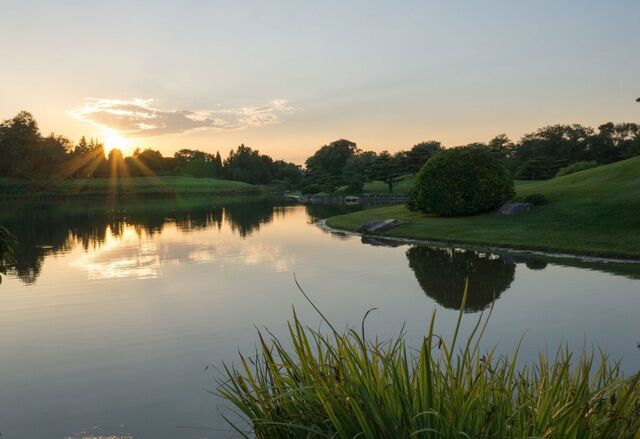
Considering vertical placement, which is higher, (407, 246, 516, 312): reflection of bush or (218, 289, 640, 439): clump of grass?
(218, 289, 640, 439): clump of grass

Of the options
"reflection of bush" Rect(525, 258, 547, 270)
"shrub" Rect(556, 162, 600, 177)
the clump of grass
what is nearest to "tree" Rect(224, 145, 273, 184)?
"shrub" Rect(556, 162, 600, 177)

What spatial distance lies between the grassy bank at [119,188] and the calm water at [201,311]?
81.1 metres

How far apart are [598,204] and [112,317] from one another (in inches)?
959

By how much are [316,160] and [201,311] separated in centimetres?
11984

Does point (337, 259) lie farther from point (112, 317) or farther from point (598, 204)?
point (598, 204)

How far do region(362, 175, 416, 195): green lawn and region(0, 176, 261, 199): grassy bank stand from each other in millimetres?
40370

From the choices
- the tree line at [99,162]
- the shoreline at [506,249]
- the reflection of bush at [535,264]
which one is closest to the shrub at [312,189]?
the tree line at [99,162]

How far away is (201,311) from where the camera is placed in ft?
45.1

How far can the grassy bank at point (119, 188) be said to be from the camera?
98250 millimetres

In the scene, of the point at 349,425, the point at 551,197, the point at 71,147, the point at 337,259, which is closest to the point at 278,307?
the point at 337,259

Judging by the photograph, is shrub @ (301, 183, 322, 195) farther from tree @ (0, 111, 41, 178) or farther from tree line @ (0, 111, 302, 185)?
tree @ (0, 111, 41, 178)

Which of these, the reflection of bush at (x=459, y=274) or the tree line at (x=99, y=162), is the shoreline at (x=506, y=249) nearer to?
the reflection of bush at (x=459, y=274)

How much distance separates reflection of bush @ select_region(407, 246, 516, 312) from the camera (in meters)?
14.6

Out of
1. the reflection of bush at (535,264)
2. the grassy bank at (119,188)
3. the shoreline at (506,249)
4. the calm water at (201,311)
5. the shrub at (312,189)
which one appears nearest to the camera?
the calm water at (201,311)
